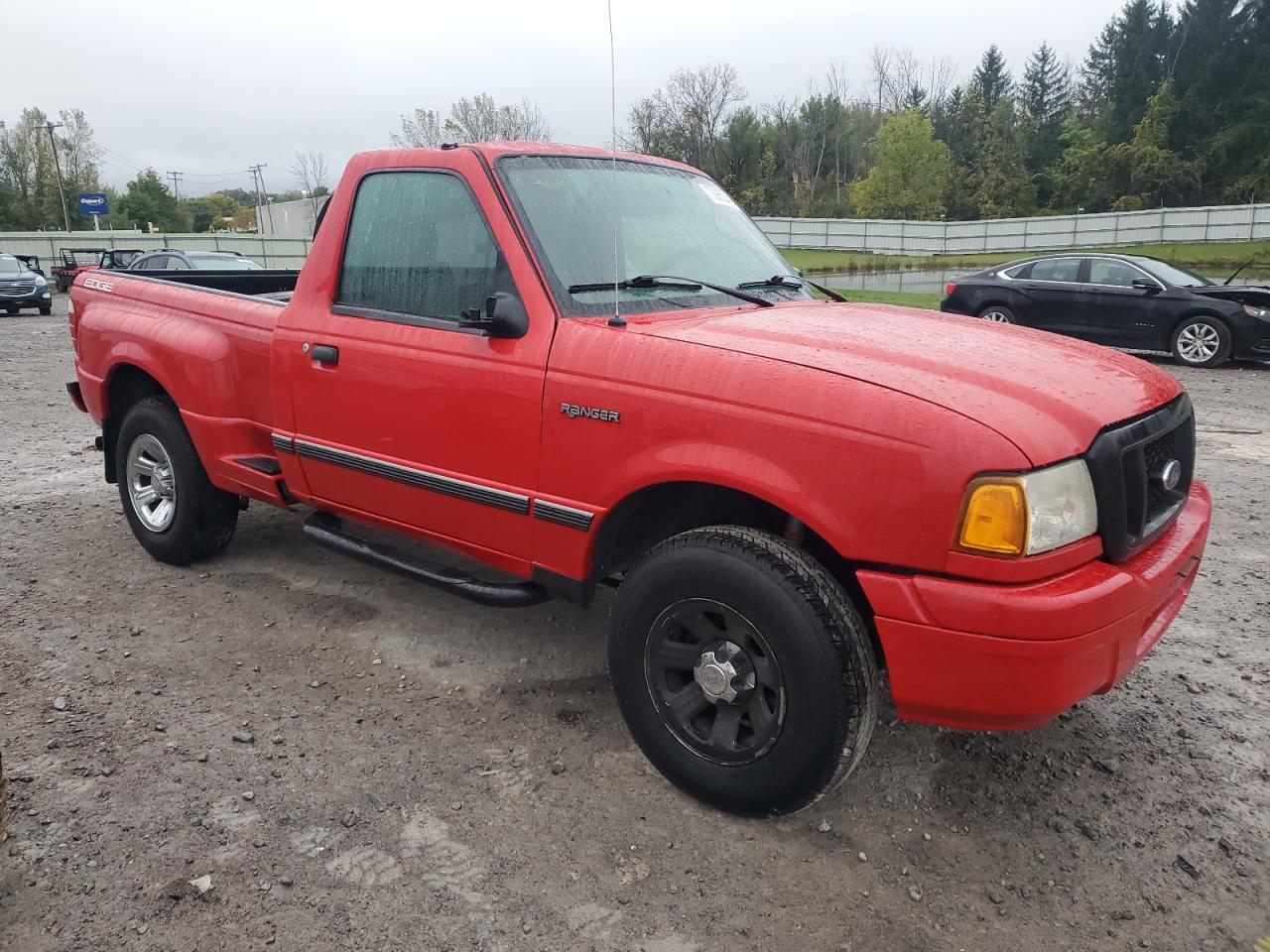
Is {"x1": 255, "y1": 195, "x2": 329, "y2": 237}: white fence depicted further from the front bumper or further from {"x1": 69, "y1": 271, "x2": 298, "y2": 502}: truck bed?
the front bumper

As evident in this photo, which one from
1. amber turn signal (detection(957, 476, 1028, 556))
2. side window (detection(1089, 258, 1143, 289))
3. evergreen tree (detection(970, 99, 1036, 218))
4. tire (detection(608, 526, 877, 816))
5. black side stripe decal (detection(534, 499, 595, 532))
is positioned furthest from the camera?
evergreen tree (detection(970, 99, 1036, 218))

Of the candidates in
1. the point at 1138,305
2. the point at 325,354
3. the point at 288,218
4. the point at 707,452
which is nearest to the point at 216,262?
the point at 325,354

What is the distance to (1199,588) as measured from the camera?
4469mm

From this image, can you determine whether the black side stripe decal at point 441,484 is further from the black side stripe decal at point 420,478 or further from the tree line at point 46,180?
the tree line at point 46,180

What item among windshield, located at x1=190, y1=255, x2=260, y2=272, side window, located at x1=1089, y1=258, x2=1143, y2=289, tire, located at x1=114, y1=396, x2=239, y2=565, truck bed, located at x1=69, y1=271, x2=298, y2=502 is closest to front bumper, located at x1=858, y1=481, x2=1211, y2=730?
truck bed, located at x1=69, y1=271, x2=298, y2=502

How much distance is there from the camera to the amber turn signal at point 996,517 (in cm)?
221

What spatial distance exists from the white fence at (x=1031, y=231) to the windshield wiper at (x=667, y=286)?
37369 millimetres

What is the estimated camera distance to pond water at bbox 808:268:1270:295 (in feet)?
91.2

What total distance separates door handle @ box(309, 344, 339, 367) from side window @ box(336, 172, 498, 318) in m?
0.21

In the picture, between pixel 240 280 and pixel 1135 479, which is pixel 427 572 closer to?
pixel 1135 479

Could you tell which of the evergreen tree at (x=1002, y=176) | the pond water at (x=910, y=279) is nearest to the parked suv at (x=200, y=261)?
the pond water at (x=910, y=279)

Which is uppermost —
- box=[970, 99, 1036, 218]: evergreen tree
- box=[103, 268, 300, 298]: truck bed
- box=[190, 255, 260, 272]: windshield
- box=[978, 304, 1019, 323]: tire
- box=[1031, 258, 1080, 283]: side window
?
box=[970, 99, 1036, 218]: evergreen tree

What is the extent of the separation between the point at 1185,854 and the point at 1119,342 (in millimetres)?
11002

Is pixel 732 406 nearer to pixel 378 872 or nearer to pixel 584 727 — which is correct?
pixel 584 727
